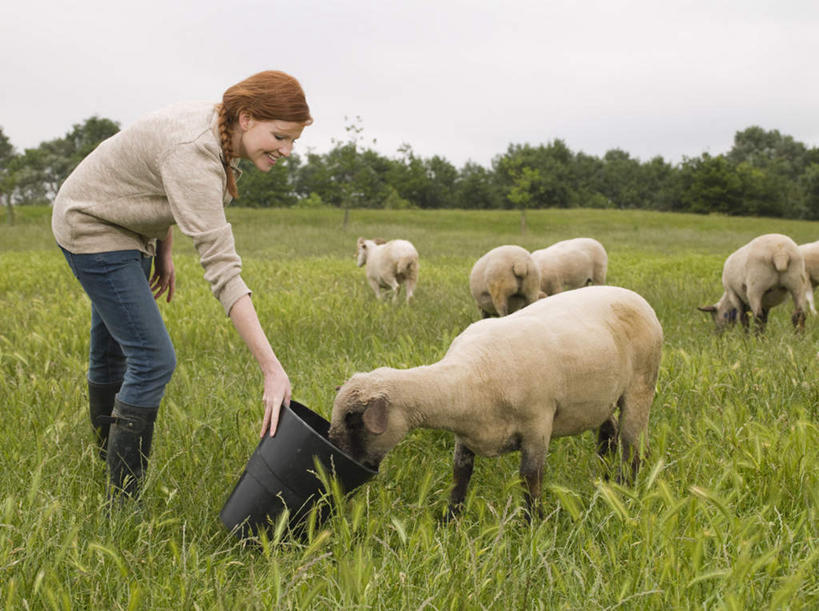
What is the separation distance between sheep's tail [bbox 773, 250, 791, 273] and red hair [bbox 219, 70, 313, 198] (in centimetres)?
709

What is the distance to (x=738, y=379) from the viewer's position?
16.1 ft

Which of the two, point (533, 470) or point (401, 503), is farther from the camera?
point (401, 503)

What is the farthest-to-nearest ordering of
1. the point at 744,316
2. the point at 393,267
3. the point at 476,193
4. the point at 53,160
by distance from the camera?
the point at 476,193
the point at 53,160
the point at 393,267
the point at 744,316

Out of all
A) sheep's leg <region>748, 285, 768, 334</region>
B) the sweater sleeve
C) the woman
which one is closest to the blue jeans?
the woman

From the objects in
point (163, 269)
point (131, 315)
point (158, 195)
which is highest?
point (158, 195)

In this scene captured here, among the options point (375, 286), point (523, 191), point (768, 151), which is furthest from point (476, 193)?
point (375, 286)

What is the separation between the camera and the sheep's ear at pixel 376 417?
8.74 feet

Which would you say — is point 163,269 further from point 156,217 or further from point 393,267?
point 393,267

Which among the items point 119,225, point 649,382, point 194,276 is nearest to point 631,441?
point 649,382

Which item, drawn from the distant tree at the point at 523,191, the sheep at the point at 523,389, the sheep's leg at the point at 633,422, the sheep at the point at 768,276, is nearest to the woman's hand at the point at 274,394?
the sheep at the point at 523,389

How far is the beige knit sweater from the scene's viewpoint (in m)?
2.73

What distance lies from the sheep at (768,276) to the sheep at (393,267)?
17.0ft

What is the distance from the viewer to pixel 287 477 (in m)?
2.75

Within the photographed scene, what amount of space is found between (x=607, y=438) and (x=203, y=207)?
2.93 m
